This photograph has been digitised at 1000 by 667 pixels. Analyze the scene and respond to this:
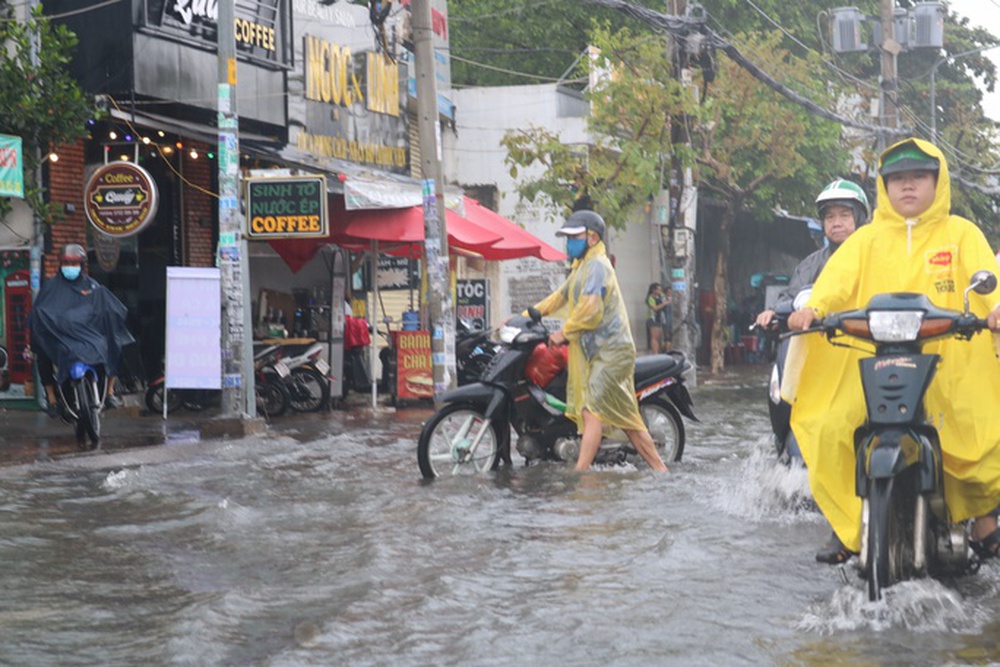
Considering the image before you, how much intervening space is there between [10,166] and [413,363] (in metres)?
6.13

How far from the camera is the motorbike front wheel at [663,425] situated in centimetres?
1136

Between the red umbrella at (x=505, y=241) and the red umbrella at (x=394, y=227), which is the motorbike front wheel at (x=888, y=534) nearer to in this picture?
the red umbrella at (x=394, y=227)

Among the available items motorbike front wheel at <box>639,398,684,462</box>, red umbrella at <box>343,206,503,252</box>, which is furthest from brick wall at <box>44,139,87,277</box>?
motorbike front wheel at <box>639,398,684,462</box>

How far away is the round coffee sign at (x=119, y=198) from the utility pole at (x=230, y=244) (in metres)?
0.94

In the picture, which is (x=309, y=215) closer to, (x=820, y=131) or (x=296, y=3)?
(x=296, y=3)

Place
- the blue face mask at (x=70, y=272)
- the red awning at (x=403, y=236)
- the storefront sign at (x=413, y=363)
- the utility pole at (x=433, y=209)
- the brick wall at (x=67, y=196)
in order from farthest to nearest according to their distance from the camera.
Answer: the storefront sign at (x=413, y=363), the red awning at (x=403, y=236), the utility pole at (x=433, y=209), the brick wall at (x=67, y=196), the blue face mask at (x=70, y=272)

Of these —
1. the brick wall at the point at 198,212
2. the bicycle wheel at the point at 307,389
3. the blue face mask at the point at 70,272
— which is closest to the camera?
the blue face mask at the point at 70,272

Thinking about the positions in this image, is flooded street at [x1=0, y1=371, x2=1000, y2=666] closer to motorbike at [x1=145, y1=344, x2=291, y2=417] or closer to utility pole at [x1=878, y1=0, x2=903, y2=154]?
motorbike at [x1=145, y1=344, x2=291, y2=417]

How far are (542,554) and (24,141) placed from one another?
10.4 m

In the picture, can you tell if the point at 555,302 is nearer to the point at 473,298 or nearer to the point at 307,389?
the point at 307,389

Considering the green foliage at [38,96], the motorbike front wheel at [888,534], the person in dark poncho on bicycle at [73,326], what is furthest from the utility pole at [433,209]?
the motorbike front wheel at [888,534]

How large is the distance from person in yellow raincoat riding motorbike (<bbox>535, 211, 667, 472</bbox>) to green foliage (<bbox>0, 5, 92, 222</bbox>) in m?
7.25

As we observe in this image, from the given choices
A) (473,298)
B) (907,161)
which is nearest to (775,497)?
(907,161)

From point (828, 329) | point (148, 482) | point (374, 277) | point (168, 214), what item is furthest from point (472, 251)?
point (828, 329)
